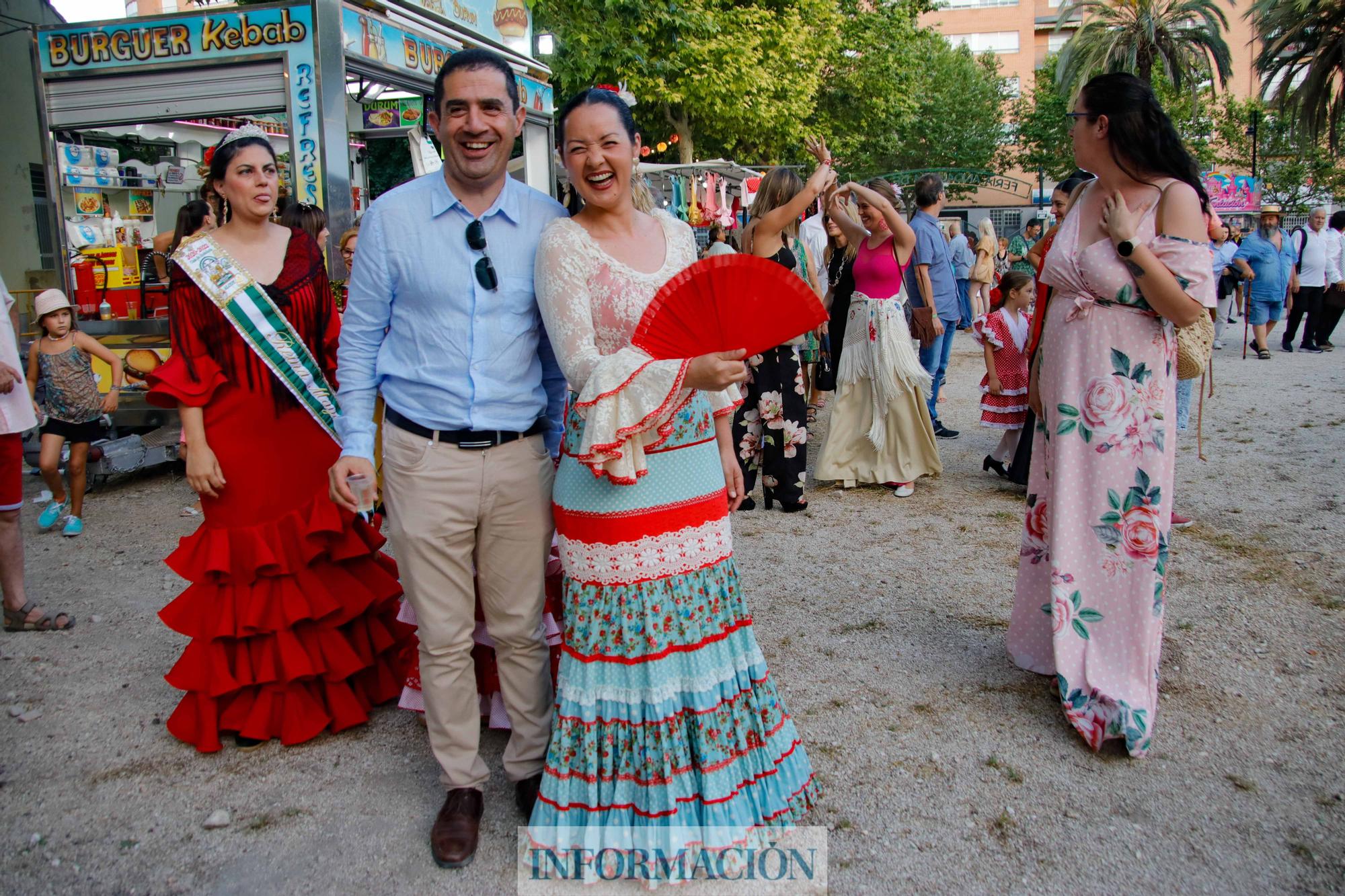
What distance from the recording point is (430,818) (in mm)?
2797

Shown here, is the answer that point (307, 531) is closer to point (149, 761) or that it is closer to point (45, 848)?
point (149, 761)

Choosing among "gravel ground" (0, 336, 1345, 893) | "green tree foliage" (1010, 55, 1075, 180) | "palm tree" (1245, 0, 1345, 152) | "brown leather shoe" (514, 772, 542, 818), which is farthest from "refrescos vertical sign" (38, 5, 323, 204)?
"green tree foliage" (1010, 55, 1075, 180)

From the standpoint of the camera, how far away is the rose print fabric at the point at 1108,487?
3018 mm

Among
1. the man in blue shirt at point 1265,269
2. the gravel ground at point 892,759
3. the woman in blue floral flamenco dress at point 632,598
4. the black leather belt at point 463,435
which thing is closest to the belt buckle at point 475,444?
the black leather belt at point 463,435

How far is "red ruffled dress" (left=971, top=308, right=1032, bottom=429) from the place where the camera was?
652cm

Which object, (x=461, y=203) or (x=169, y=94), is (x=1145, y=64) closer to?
(x=169, y=94)

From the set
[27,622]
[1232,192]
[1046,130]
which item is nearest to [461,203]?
[27,622]

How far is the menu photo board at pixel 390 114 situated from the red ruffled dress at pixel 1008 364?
22.3 ft

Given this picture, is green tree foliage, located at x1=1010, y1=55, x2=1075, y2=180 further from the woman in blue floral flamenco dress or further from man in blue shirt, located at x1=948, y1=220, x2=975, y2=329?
the woman in blue floral flamenco dress

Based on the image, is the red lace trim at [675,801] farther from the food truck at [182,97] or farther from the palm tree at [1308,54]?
the palm tree at [1308,54]

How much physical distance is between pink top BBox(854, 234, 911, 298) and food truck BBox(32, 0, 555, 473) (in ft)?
8.62

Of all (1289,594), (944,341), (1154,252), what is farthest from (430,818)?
(944,341)

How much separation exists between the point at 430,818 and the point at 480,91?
2097 mm

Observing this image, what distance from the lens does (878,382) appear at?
643 centimetres
